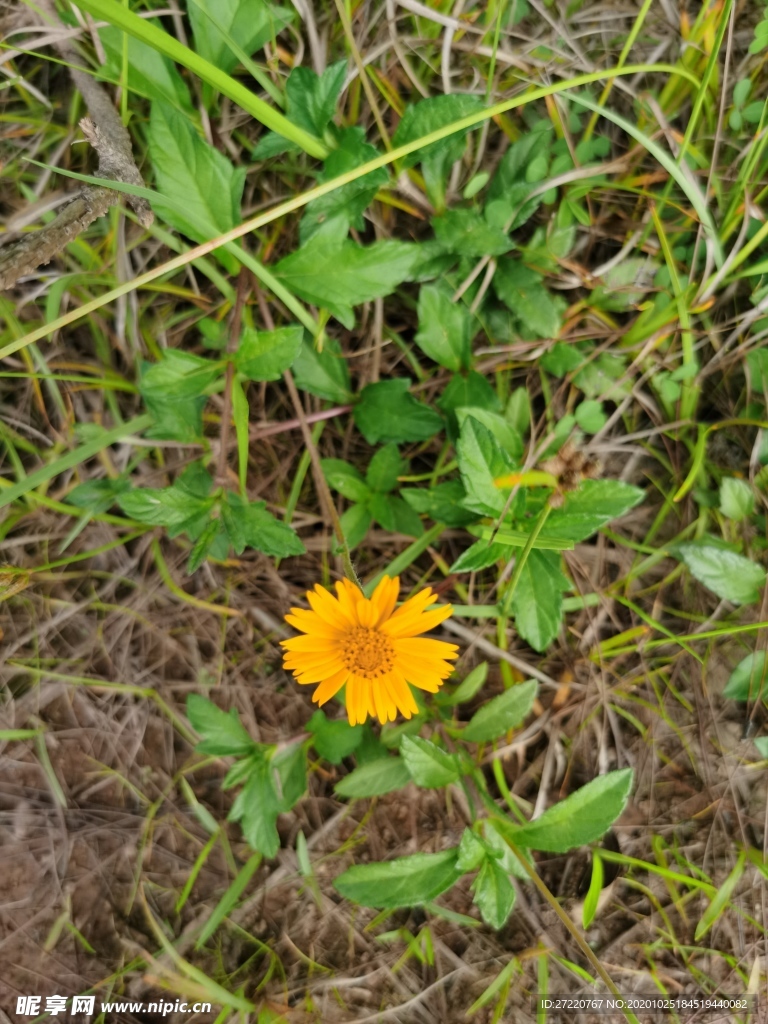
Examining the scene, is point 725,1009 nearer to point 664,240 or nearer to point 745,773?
point 745,773

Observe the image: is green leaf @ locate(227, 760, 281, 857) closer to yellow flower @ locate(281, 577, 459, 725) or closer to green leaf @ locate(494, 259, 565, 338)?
yellow flower @ locate(281, 577, 459, 725)

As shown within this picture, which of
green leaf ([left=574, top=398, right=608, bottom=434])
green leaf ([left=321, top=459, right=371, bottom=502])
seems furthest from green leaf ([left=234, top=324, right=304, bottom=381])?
green leaf ([left=574, top=398, right=608, bottom=434])

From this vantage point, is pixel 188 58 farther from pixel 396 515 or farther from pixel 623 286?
pixel 623 286

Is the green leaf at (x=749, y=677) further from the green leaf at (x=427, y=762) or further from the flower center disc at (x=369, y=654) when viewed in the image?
the flower center disc at (x=369, y=654)

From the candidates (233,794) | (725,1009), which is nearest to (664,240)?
(233,794)

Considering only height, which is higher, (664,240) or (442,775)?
(664,240)
